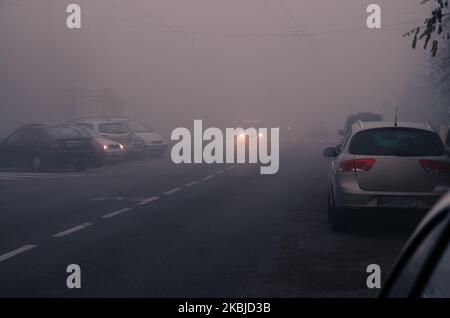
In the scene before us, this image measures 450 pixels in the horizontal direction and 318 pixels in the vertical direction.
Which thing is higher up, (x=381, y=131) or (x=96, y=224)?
(x=381, y=131)

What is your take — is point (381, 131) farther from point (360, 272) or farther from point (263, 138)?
point (263, 138)

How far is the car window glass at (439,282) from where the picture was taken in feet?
10.3

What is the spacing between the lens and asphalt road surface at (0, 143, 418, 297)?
8.11m

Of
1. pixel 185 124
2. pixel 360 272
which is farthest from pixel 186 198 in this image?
pixel 185 124

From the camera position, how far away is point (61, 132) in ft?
89.9

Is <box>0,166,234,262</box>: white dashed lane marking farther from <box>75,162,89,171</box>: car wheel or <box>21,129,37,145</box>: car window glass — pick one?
<box>75,162,89,171</box>: car wheel

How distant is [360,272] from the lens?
899 cm

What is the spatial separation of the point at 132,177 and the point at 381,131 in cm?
1338

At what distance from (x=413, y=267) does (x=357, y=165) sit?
833 cm

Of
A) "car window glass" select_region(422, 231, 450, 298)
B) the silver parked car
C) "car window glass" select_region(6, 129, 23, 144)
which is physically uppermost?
"car window glass" select_region(422, 231, 450, 298)

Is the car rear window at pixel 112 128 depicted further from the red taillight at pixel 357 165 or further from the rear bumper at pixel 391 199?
the rear bumper at pixel 391 199

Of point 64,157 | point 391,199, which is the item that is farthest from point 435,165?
point 64,157

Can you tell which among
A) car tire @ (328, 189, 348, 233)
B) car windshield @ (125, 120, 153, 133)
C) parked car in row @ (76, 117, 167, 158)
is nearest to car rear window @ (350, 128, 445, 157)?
car tire @ (328, 189, 348, 233)
